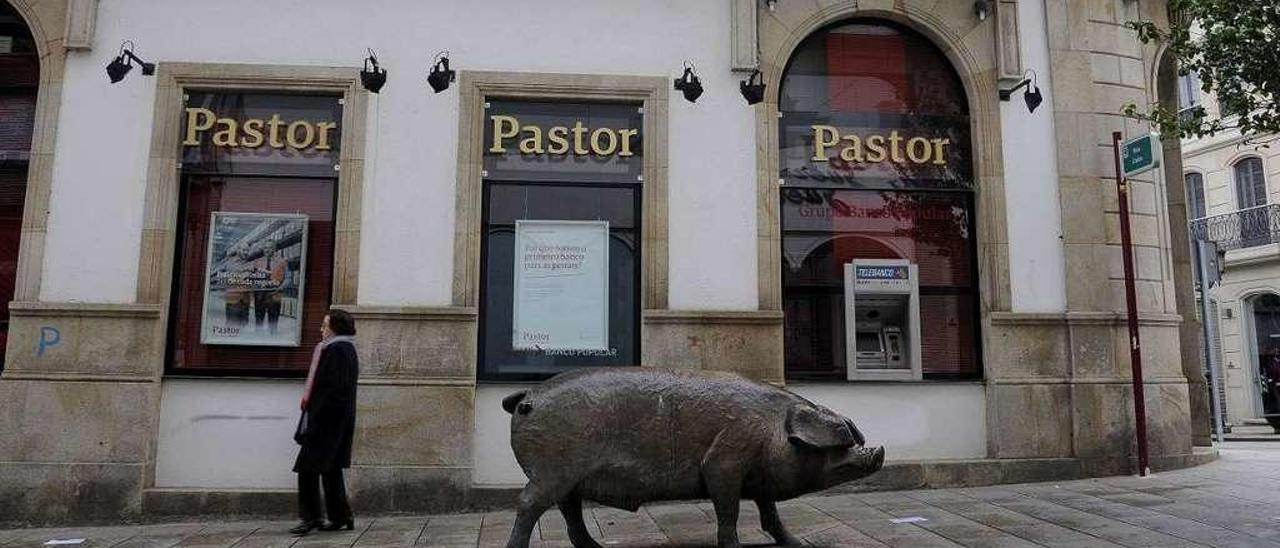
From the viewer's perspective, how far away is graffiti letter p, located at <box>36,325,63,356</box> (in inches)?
324

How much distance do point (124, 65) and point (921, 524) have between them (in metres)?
8.56

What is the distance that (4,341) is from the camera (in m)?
8.52

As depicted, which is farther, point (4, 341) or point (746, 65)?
point (746, 65)

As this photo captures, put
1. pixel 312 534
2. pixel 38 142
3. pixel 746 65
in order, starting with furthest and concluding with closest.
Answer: pixel 746 65 < pixel 38 142 < pixel 312 534

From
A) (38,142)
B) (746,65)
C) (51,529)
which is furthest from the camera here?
(746,65)

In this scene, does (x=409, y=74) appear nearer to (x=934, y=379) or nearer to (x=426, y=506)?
(x=426, y=506)

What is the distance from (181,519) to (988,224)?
8531 millimetres

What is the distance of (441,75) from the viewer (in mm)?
8820

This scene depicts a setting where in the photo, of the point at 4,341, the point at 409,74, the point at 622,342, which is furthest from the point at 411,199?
the point at 4,341

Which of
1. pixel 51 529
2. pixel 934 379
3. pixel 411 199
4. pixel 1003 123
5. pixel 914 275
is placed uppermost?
pixel 1003 123

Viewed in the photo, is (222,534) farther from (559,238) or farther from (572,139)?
(572,139)

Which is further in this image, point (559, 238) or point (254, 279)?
point (559, 238)

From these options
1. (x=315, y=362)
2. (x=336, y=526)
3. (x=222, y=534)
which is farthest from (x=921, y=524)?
(x=222, y=534)

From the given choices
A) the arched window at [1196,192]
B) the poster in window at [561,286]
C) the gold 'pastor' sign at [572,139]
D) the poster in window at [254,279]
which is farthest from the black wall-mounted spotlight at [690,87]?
the arched window at [1196,192]
